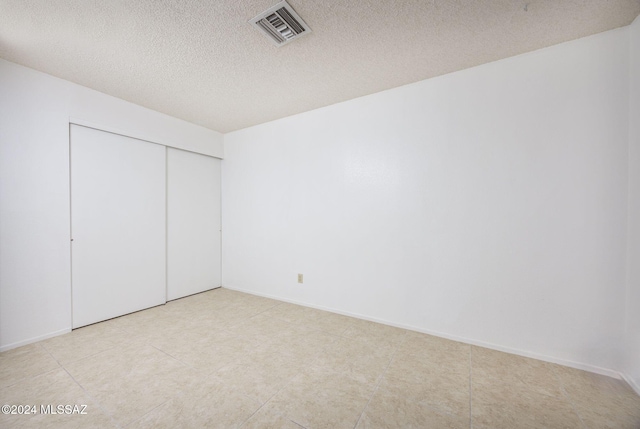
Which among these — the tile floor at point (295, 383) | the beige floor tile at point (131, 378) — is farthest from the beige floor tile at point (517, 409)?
the beige floor tile at point (131, 378)

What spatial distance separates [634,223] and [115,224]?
4.92m

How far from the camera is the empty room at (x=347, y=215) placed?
5.50 feet

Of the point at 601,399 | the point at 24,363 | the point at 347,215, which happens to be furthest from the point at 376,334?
the point at 24,363

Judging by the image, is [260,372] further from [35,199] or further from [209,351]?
[35,199]

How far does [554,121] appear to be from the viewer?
6.74ft

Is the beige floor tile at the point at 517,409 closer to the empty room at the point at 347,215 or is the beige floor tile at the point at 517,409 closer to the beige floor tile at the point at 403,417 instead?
the empty room at the point at 347,215

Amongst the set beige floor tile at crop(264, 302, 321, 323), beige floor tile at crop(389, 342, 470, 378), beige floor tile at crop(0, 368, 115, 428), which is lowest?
beige floor tile at crop(264, 302, 321, 323)

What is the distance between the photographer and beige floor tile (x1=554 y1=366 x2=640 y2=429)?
1467mm

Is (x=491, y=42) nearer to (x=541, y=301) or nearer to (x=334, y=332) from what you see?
(x=541, y=301)

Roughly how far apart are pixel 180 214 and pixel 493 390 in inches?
161

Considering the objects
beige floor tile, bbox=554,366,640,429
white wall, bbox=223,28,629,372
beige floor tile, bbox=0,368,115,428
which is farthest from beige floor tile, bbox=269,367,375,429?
beige floor tile, bbox=554,366,640,429

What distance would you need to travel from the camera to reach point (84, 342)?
2.37m

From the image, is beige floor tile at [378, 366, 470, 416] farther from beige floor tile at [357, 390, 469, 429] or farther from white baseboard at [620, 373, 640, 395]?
white baseboard at [620, 373, 640, 395]

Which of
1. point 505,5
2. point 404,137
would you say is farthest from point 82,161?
point 505,5
